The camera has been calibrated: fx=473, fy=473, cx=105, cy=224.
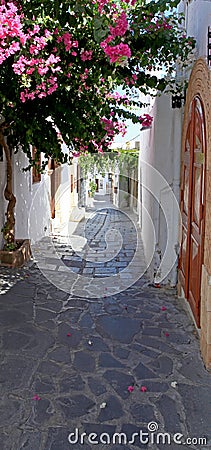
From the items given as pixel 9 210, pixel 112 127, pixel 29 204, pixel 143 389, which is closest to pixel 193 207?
pixel 112 127

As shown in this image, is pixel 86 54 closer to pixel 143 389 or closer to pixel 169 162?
pixel 169 162

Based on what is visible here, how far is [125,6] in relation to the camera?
203 inches

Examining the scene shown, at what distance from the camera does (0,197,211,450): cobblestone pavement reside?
3121mm

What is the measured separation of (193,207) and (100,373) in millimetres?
2152

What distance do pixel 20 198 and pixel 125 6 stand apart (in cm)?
469

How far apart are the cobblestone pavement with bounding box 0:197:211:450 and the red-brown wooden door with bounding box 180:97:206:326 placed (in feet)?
1.37

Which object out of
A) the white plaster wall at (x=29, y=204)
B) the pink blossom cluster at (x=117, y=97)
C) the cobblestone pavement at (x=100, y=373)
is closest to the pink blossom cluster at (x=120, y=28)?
the pink blossom cluster at (x=117, y=97)

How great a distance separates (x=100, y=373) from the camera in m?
3.99

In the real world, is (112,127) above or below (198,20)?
below

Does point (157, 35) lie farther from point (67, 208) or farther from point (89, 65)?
point (67, 208)

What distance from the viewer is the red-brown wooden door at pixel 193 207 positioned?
4660 millimetres

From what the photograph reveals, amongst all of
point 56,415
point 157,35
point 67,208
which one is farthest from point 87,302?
point 67,208

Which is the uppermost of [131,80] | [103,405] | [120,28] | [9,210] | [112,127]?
[120,28]

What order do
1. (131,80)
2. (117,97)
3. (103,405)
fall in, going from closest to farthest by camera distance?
(103,405) < (131,80) < (117,97)
